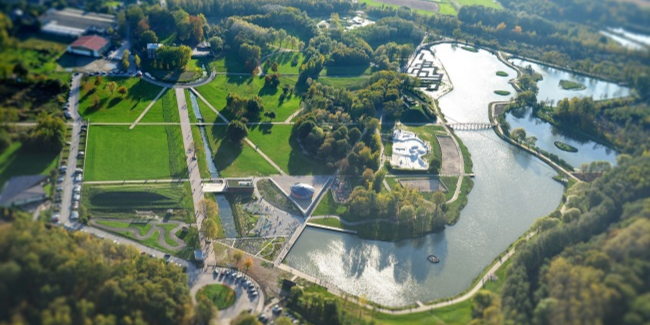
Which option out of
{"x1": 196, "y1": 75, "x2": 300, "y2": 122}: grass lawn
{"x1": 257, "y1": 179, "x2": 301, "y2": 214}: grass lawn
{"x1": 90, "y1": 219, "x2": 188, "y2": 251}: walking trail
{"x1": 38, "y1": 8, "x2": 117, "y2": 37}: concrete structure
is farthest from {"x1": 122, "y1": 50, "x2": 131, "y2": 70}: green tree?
{"x1": 90, "y1": 219, "x2": 188, "y2": 251}: walking trail

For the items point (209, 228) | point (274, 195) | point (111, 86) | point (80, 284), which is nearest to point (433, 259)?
point (274, 195)

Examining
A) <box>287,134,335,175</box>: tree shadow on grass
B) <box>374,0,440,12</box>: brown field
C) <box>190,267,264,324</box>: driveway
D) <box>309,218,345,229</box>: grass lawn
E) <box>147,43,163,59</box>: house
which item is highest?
<box>374,0,440,12</box>: brown field

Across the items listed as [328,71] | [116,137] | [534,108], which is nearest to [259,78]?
[328,71]

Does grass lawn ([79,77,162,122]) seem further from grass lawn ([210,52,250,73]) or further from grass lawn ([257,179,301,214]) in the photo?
grass lawn ([257,179,301,214])

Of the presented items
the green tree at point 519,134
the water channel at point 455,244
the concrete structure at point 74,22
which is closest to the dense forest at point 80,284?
the water channel at point 455,244

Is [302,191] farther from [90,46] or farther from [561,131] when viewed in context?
[561,131]

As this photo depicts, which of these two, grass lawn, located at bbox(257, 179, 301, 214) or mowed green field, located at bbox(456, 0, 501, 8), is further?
mowed green field, located at bbox(456, 0, 501, 8)

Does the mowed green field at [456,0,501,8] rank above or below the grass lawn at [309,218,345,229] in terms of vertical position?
above
